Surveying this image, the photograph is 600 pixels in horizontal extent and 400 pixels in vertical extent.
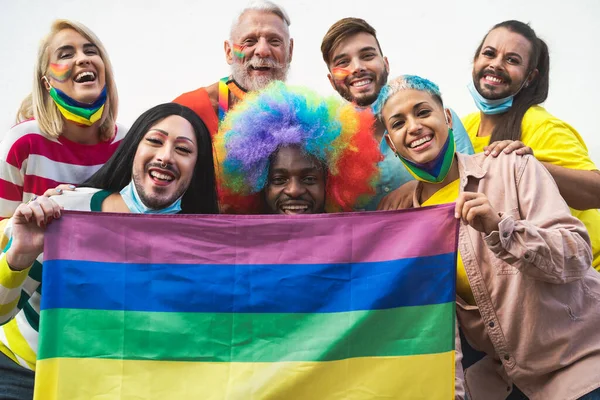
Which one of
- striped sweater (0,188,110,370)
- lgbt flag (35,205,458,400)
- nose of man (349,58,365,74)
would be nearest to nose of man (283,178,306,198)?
lgbt flag (35,205,458,400)

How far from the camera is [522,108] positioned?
473 cm

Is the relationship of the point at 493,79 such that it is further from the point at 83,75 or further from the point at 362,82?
the point at 83,75

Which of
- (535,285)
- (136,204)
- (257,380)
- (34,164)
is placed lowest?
(257,380)

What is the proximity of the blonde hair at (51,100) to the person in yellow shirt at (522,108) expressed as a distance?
2194 millimetres

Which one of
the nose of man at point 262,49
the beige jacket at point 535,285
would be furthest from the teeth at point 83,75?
the beige jacket at point 535,285

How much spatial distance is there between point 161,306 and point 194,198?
0.73 metres

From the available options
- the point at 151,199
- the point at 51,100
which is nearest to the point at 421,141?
the point at 151,199

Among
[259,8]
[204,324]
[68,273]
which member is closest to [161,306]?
[204,324]

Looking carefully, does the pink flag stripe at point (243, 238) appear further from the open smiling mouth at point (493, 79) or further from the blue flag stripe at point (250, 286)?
the open smiling mouth at point (493, 79)

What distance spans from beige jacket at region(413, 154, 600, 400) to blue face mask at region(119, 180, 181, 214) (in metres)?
1.38

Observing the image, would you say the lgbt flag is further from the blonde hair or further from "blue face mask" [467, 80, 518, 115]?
"blue face mask" [467, 80, 518, 115]

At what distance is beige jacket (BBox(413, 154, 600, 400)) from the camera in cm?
328

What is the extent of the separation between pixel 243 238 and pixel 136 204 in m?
0.65

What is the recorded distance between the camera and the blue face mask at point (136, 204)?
3.91 meters
